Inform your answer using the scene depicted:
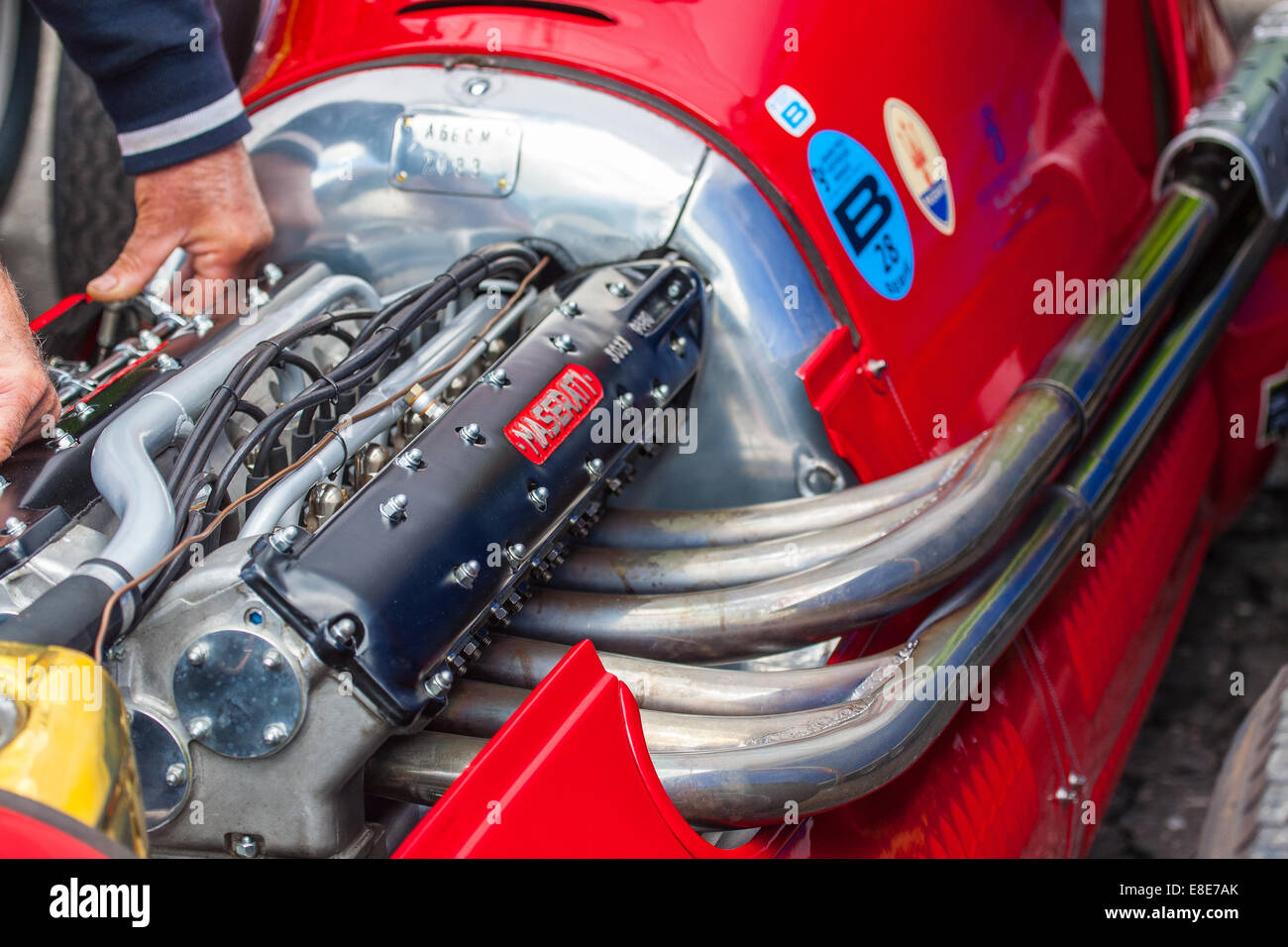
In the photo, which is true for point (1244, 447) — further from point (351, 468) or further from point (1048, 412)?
point (351, 468)

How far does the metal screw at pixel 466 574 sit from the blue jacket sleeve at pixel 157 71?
724mm

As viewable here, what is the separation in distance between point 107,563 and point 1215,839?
1.30 m

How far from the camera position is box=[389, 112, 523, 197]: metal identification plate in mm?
1487

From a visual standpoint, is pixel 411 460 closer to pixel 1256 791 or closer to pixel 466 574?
pixel 466 574

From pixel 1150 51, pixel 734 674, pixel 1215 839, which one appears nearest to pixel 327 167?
pixel 734 674

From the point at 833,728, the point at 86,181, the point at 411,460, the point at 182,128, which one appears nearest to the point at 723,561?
the point at 833,728

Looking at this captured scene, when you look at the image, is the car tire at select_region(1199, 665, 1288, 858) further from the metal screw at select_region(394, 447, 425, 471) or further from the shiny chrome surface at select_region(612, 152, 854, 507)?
the metal screw at select_region(394, 447, 425, 471)

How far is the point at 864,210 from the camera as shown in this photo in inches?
59.3

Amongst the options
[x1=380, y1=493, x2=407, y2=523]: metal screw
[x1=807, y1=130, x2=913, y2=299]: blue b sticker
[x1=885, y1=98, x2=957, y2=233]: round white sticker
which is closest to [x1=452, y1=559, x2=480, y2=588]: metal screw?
[x1=380, y1=493, x2=407, y2=523]: metal screw

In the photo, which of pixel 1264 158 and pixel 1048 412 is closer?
pixel 1048 412

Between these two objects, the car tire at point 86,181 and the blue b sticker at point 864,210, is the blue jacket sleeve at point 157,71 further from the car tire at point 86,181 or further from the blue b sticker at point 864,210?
the blue b sticker at point 864,210

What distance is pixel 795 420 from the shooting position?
1.47 meters

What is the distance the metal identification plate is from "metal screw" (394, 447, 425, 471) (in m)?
0.46

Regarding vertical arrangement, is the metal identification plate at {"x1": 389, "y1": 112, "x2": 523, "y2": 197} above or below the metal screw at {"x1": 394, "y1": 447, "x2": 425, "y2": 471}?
above
